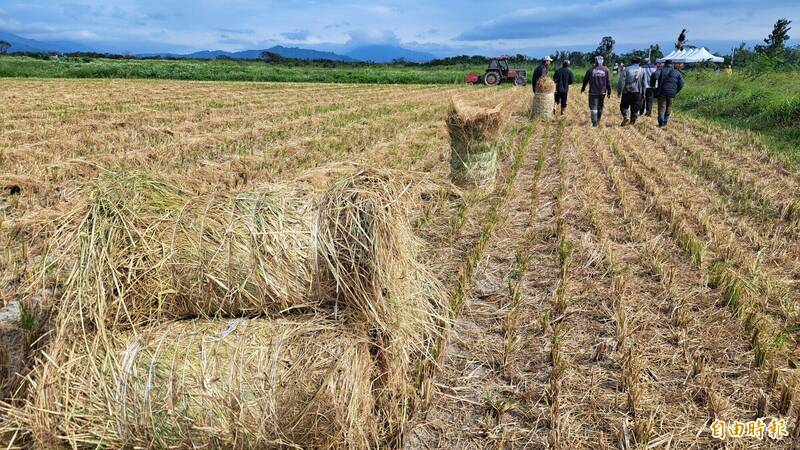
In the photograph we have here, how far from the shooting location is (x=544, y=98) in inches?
587

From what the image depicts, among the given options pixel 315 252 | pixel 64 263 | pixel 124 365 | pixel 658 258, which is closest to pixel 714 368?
pixel 658 258

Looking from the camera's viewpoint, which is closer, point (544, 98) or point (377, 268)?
point (377, 268)

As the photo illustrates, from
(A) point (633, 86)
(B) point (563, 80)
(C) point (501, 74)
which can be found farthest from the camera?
(C) point (501, 74)

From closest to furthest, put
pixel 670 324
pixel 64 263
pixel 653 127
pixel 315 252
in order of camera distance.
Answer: pixel 64 263 < pixel 315 252 < pixel 670 324 < pixel 653 127

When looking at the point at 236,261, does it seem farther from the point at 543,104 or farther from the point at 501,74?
the point at 501,74

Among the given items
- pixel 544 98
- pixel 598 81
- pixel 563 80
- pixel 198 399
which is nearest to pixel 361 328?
pixel 198 399

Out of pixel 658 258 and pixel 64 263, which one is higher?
pixel 64 263

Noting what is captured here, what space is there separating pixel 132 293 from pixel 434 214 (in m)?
4.14

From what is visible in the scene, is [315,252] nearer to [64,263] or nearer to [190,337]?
[190,337]

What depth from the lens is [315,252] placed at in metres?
2.83

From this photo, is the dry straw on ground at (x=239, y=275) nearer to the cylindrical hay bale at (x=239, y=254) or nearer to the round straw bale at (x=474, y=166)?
the cylindrical hay bale at (x=239, y=254)

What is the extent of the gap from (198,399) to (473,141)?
5.75 meters

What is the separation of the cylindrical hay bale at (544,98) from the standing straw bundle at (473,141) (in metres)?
7.70

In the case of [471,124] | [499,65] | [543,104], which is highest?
[499,65]
